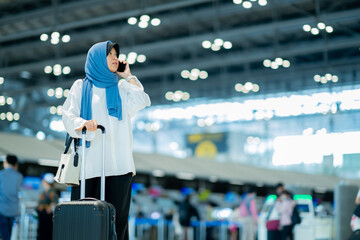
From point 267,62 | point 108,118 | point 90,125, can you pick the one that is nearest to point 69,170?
point 90,125

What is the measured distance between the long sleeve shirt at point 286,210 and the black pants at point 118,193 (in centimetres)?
667

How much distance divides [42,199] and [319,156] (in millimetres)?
5930

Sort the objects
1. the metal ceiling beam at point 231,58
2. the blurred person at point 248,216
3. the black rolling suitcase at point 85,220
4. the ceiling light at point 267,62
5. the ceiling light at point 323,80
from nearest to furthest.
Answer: the black rolling suitcase at point 85,220 < the ceiling light at point 323,80 < the blurred person at point 248,216 < the metal ceiling beam at point 231,58 < the ceiling light at point 267,62

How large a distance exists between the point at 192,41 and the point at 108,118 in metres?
13.1

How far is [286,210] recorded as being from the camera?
381 inches

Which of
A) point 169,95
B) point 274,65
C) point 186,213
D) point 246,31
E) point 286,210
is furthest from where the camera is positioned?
point 169,95

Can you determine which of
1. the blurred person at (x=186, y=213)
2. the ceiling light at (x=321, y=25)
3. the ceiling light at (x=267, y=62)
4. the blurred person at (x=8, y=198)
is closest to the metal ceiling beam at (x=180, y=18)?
the ceiling light at (x=321, y=25)

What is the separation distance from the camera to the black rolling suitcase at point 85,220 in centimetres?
296

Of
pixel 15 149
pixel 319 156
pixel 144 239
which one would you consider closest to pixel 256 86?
pixel 144 239

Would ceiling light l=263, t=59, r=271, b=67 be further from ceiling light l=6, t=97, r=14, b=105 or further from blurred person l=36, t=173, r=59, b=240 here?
blurred person l=36, t=173, r=59, b=240

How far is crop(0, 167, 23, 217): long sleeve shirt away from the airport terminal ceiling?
5619mm

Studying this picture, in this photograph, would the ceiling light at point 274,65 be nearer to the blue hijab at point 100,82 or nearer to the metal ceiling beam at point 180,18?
the metal ceiling beam at point 180,18

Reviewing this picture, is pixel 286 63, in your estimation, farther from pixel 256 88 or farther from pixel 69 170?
pixel 69 170

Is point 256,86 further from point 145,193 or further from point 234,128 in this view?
point 145,193
